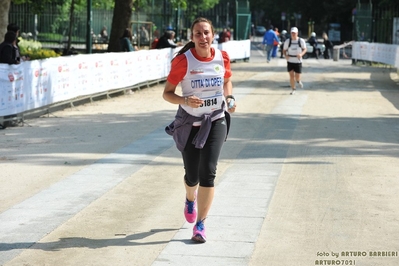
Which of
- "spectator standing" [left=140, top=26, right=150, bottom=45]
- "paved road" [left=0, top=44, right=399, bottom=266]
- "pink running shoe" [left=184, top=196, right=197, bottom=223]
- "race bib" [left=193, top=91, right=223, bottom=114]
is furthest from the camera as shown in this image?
"spectator standing" [left=140, top=26, right=150, bottom=45]

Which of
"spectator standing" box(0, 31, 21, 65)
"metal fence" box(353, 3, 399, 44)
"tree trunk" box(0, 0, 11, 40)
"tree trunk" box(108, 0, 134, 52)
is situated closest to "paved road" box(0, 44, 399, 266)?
"spectator standing" box(0, 31, 21, 65)

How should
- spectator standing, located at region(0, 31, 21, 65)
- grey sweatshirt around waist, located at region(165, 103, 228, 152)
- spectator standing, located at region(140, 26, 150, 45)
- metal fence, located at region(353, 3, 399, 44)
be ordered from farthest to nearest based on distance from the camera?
metal fence, located at region(353, 3, 399, 44) < spectator standing, located at region(140, 26, 150, 45) < spectator standing, located at region(0, 31, 21, 65) < grey sweatshirt around waist, located at region(165, 103, 228, 152)

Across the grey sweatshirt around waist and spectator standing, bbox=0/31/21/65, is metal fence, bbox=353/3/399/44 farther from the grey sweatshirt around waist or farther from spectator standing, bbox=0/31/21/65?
the grey sweatshirt around waist

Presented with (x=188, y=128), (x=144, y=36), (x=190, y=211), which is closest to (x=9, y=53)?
(x=190, y=211)

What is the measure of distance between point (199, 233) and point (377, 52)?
33.7 meters

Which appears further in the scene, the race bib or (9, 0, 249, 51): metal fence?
(9, 0, 249, 51): metal fence

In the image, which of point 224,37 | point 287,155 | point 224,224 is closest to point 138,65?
point 287,155

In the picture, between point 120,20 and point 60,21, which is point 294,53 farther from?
point 60,21

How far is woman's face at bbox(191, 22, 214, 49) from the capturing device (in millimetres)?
7266

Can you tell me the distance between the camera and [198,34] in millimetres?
7270

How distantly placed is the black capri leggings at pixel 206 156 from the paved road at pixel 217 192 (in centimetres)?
55

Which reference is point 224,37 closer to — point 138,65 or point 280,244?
point 138,65

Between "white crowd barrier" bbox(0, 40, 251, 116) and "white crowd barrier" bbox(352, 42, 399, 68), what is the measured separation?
12.4m

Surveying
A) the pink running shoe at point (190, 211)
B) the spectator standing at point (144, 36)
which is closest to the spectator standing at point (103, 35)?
the spectator standing at point (144, 36)
